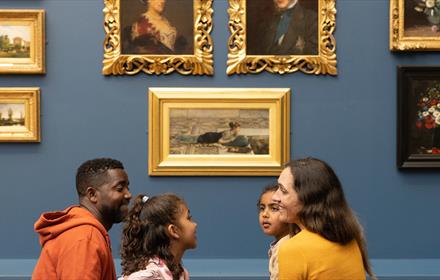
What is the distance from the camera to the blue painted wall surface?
6.76 meters

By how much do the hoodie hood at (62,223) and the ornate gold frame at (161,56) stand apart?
3.10 meters

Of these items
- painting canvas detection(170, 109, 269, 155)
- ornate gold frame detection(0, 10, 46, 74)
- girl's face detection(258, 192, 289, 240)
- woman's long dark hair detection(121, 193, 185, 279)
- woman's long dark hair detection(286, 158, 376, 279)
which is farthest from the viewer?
painting canvas detection(170, 109, 269, 155)

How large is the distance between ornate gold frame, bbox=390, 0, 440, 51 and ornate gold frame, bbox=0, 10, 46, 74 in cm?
307

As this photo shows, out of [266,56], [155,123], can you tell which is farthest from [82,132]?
[266,56]

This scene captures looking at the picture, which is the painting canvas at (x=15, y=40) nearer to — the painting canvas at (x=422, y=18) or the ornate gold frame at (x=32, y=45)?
the ornate gold frame at (x=32, y=45)

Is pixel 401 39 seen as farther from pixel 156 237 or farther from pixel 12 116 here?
pixel 156 237

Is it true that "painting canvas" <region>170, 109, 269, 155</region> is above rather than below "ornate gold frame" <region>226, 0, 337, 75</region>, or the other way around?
below

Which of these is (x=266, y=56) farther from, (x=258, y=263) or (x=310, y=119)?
(x=258, y=263)

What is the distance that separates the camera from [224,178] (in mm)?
6832

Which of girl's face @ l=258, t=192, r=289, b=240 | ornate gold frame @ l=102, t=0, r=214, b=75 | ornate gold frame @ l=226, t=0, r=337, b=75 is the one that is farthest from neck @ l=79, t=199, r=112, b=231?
ornate gold frame @ l=226, t=0, r=337, b=75

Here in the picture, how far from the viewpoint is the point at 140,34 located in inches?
265

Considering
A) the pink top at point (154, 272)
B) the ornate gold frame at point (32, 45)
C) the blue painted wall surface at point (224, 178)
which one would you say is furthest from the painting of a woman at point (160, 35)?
the pink top at point (154, 272)

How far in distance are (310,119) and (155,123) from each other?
4.52ft

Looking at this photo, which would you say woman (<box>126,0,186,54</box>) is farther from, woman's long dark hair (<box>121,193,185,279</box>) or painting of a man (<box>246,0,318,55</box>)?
woman's long dark hair (<box>121,193,185,279</box>)
